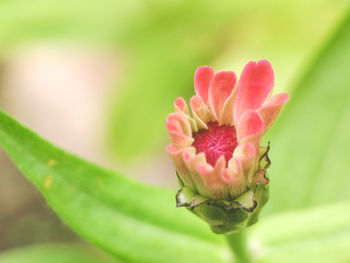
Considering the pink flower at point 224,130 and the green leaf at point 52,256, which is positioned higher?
the green leaf at point 52,256

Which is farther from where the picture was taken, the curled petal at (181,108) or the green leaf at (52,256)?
the green leaf at (52,256)

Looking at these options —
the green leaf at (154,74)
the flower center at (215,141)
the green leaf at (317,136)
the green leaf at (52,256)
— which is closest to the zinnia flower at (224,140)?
the flower center at (215,141)

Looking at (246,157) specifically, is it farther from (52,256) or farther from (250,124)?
(52,256)

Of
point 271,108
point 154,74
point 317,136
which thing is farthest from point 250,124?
point 154,74

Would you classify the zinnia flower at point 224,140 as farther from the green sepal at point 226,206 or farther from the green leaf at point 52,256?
the green leaf at point 52,256

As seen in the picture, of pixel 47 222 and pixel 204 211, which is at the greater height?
pixel 47 222

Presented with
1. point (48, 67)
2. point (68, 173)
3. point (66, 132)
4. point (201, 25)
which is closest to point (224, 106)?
point (68, 173)

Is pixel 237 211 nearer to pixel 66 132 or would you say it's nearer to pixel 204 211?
pixel 204 211
